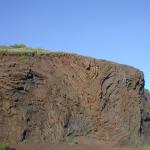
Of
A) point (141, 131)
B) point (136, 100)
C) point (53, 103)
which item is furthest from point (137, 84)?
point (53, 103)

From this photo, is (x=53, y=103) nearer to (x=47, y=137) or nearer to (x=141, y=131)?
(x=47, y=137)

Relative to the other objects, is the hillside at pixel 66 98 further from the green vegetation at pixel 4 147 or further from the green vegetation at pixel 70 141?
the green vegetation at pixel 4 147

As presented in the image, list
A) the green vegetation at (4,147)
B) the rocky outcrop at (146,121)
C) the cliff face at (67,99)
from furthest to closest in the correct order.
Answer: the rocky outcrop at (146,121) < the cliff face at (67,99) < the green vegetation at (4,147)

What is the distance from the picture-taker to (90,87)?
27.0 m

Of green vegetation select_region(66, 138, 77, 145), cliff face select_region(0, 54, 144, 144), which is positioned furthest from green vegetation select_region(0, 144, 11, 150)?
green vegetation select_region(66, 138, 77, 145)

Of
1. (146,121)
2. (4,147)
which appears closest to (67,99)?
(4,147)

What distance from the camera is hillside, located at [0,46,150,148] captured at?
22875mm

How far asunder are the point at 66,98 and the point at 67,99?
0.34 ft

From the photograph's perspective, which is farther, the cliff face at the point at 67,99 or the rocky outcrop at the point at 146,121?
the rocky outcrop at the point at 146,121

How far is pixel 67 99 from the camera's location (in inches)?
1000

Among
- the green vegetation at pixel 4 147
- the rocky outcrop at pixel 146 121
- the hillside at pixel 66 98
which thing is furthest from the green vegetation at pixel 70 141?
the rocky outcrop at pixel 146 121

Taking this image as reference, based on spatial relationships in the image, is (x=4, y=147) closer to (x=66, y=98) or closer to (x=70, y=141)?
(x=70, y=141)

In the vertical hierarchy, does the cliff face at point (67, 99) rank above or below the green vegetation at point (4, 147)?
above

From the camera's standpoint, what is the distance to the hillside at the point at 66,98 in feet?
75.0
